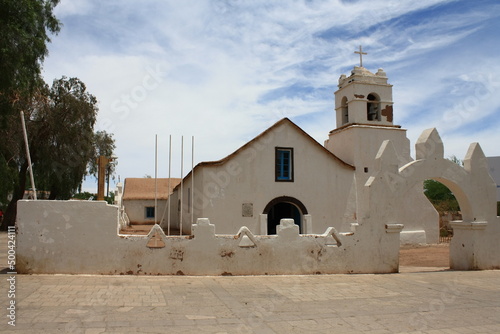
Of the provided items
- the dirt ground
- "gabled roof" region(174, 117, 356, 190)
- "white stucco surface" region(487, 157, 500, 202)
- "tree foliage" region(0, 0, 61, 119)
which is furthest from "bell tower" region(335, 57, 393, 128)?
"white stucco surface" region(487, 157, 500, 202)

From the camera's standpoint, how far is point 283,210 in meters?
20.7

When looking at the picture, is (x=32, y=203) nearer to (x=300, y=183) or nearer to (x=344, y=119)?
(x=300, y=183)

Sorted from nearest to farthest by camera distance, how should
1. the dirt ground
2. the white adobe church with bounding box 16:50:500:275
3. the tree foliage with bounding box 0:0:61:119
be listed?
1. the white adobe church with bounding box 16:50:500:275
2. the dirt ground
3. the tree foliage with bounding box 0:0:61:119

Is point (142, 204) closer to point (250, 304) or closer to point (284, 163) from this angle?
point (284, 163)

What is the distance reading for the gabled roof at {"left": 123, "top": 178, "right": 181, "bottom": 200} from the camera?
3194 cm

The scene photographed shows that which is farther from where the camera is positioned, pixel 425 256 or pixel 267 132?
pixel 267 132

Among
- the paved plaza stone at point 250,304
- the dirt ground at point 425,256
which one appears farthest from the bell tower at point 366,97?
the paved plaza stone at point 250,304

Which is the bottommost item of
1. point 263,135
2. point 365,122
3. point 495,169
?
point 263,135

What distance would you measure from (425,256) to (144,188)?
73.9ft

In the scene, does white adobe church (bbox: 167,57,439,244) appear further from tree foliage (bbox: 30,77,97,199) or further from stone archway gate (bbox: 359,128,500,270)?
tree foliage (bbox: 30,77,97,199)

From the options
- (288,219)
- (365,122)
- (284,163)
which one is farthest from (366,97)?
(288,219)

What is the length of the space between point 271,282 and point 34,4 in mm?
14378

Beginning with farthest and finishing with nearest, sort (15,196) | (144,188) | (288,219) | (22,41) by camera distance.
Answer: (144,188)
(15,196)
(22,41)
(288,219)

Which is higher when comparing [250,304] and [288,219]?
[288,219]
